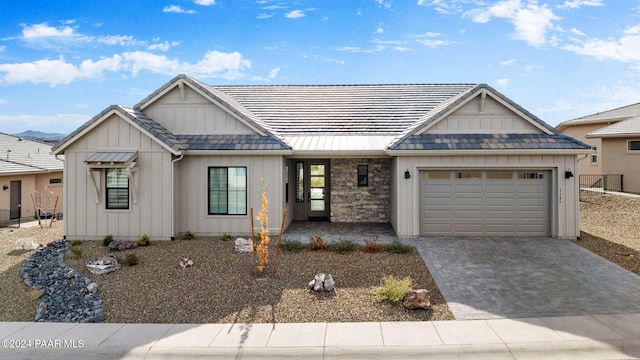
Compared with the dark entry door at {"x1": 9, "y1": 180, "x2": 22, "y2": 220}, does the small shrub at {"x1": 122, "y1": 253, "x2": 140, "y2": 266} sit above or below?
below

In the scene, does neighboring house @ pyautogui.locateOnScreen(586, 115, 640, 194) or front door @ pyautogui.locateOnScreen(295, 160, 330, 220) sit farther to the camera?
neighboring house @ pyautogui.locateOnScreen(586, 115, 640, 194)

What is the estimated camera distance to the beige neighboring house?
57.1 ft

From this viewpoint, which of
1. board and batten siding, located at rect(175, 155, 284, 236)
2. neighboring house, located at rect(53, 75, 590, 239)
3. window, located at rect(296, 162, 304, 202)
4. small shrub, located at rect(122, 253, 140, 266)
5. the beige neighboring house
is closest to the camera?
small shrub, located at rect(122, 253, 140, 266)

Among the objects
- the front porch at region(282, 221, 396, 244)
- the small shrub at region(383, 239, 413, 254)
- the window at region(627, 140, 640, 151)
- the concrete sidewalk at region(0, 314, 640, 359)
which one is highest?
the window at region(627, 140, 640, 151)

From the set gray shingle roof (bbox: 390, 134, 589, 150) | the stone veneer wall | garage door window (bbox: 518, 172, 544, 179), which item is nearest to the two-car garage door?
garage door window (bbox: 518, 172, 544, 179)

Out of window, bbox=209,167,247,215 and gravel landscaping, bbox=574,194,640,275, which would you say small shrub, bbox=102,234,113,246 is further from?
gravel landscaping, bbox=574,194,640,275

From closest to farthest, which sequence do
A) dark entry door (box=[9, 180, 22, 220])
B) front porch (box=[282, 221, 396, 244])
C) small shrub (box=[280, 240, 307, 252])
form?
1. small shrub (box=[280, 240, 307, 252])
2. front porch (box=[282, 221, 396, 244])
3. dark entry door (box=[9, 180, 22, 220])

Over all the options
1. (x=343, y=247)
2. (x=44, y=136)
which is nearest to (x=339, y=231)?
(x=343, y=247)

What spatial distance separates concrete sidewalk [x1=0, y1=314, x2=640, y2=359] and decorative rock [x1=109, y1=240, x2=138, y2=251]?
159 inches

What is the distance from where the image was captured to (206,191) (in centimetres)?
1186

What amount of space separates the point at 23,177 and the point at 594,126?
35336 mm

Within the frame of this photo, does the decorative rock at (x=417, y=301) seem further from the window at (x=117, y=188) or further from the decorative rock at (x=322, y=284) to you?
the window at (x=117, y=188)

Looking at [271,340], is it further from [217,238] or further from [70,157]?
[70,157]

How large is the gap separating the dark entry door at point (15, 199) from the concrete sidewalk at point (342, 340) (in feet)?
50.4
